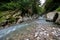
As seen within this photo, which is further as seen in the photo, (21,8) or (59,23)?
(21,8)

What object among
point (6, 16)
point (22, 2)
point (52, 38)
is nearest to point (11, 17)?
point (6, 16)

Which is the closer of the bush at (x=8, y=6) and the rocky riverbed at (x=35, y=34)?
the rocky riverbed at (x=35, y=34)

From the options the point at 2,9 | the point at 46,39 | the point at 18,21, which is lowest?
the point at 18,21

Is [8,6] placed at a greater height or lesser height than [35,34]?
lesser

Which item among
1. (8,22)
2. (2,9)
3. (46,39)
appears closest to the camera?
(46,39)

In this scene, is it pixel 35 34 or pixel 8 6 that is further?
pixel 8 6

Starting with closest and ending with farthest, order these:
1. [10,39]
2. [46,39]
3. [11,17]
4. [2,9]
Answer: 1. [46,39]
2. [10,39]
3. [11,17]
4. [2,9]

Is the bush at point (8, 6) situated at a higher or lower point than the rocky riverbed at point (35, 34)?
lower

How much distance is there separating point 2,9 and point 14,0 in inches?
150

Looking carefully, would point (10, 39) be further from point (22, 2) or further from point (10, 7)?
point (22, 2)

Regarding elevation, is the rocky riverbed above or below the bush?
above

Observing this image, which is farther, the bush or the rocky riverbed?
the bush

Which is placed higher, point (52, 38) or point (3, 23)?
point (52, 38)

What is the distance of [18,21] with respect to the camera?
1316cm
